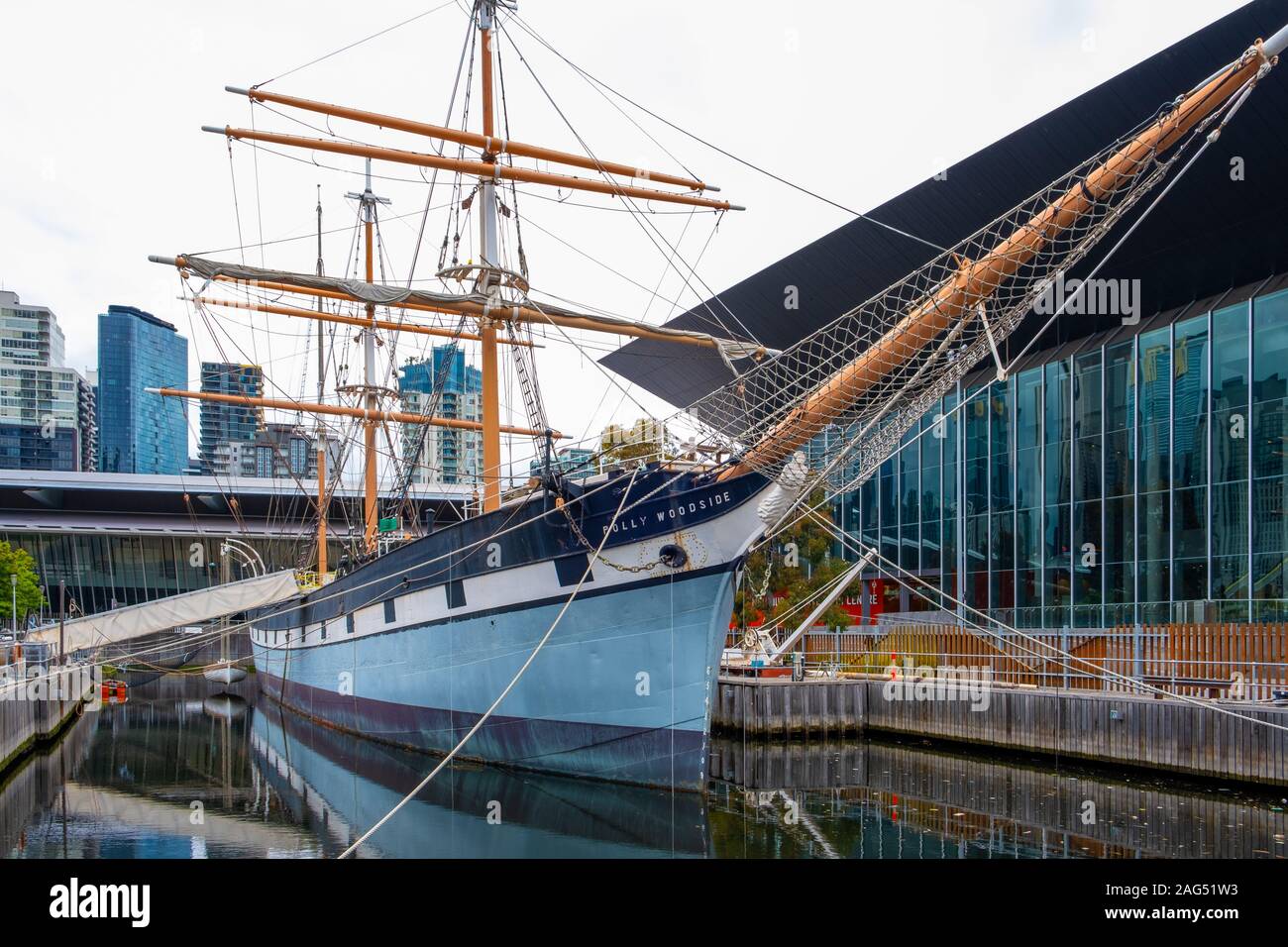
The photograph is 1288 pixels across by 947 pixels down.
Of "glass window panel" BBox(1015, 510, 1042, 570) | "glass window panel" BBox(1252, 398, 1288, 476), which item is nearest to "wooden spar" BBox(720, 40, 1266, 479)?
"glass window panel" BBox(1252, 398, 1288, 476)

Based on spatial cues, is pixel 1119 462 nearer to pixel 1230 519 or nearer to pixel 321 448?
pixel 1230 519

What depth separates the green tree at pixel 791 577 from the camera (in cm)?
2583

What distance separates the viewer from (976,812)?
45.7ft

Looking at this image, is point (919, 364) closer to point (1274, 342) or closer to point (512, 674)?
Result: point (512, 674)

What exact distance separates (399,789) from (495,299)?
831 centimetres

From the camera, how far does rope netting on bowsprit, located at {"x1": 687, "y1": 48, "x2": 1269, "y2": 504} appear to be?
36.6 feet

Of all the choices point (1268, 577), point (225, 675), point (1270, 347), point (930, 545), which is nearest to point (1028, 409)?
point (930, 545)

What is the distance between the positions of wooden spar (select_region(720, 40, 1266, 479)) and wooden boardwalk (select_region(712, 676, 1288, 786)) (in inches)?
235

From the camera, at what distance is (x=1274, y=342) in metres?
21.3

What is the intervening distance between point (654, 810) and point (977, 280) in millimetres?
7681

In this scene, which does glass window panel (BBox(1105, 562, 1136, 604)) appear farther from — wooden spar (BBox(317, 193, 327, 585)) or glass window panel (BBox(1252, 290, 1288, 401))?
wooden spar (BBox(317, 193, 327, 585))

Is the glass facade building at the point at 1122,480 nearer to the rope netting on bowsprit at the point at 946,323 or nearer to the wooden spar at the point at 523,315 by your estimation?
the rope netting on bowsprit at the point at 946,323

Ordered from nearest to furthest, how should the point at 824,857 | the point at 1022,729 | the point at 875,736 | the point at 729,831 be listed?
1. the point at 824,857
2. the point at 729,831
3. the point at 1022,729
4. the point at 875,736
